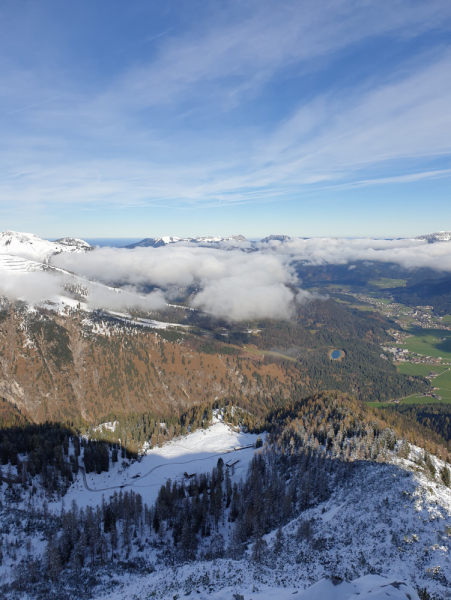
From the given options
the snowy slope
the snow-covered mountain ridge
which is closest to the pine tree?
the snow-covered mountain ridge

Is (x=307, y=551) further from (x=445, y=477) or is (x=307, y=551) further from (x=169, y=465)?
(x=169, y=465)

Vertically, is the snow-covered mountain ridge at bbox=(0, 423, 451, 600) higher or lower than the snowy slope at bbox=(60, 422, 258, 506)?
higher

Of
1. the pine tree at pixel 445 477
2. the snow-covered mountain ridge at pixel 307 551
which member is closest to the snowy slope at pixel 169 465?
the snow-covered mountain ridge at pixel 307 551

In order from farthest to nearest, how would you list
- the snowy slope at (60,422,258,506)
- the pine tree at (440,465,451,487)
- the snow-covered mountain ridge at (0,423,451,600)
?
1. the snowy slope at (60,422,258,506)
2. the pine tree at (440,465,451,487)
3. the snow-covered mountain ridge at (0,423,451,600)

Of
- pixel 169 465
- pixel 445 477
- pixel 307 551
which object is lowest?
pixel 169 465

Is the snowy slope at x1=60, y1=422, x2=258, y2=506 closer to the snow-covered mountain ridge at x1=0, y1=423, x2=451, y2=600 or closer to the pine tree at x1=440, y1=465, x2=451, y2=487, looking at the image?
the snow-covered mountain ridge at x1=0, y1=423, x2=451, y2=600

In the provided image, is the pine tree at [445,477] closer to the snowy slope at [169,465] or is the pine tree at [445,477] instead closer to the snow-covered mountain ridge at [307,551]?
the snow-covered mountain ridge at [307,551]

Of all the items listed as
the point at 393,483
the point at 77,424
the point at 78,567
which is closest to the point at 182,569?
the point at 78,567

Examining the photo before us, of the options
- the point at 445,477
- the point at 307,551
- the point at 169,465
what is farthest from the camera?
the point at 169,465

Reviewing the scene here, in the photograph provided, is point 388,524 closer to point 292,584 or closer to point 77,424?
point 292,584

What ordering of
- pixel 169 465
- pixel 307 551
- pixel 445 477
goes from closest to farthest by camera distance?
pixel 307 551 → pixel 445 477 → pixel 169 465

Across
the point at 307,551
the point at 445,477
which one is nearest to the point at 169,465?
the point at 307,551
